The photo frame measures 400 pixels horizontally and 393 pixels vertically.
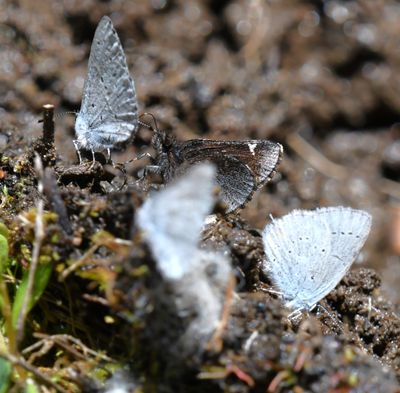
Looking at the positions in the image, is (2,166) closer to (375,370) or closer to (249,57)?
(375,370)

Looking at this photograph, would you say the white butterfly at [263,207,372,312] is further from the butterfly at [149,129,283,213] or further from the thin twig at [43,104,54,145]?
the thin twig at [43,104,54,145]

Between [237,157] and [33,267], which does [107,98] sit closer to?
[237,157]

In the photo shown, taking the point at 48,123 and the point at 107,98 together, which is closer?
the point at 48,123

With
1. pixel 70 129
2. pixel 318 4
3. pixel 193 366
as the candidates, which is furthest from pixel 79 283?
pixel 318 4

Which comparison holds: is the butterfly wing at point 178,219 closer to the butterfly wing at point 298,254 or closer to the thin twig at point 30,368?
the thin twig at point 30,368

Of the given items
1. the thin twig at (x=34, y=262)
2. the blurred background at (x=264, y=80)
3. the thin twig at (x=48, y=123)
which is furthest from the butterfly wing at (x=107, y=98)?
the thin twig at (x=34, y=262)

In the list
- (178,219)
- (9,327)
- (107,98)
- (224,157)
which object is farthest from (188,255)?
(107,98)
